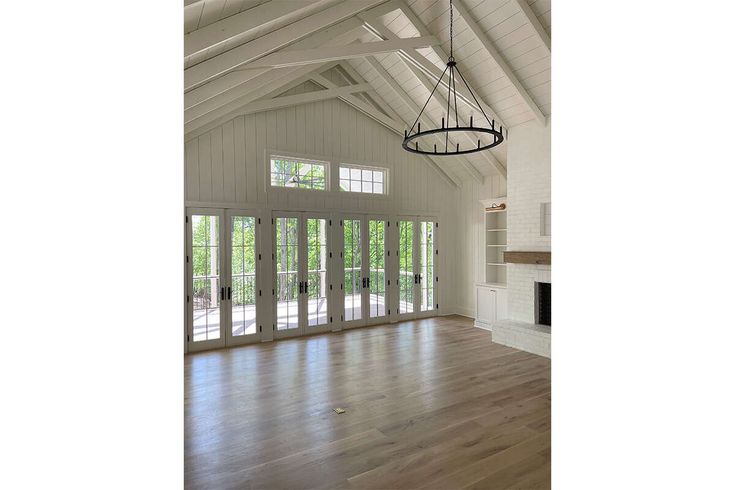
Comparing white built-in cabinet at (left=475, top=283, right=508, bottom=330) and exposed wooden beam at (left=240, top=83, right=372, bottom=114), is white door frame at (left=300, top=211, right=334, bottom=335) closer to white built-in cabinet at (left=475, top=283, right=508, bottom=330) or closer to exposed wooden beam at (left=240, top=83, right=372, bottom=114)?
exposed wooden beam at (left=240, top=83, right=372, bottom=114)

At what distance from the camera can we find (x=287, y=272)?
6.34m

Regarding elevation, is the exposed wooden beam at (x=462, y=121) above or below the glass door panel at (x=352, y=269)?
above

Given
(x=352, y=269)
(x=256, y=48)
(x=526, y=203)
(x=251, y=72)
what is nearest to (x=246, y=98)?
(x=251, y=72)

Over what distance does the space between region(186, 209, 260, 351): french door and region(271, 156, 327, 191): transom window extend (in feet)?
2.48

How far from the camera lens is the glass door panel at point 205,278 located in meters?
5.61

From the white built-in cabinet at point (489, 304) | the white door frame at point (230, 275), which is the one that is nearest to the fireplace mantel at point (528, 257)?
the white built-in cabinet at point (489, 304)

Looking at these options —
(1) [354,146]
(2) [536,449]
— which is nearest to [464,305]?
(1) [354,146]

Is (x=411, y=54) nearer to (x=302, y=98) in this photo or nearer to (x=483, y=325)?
(x=302, y=98)

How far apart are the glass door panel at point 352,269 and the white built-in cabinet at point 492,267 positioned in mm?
2069

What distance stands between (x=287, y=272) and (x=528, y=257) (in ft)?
11.6

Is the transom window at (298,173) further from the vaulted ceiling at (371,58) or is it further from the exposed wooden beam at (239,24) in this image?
the exposed wooden beam at (239,24)
